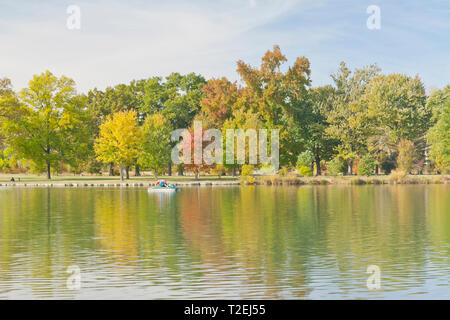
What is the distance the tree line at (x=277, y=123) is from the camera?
84.1 m

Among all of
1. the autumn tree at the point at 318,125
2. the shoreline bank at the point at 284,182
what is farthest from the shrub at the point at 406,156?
the autumn tree at the point at 318,125

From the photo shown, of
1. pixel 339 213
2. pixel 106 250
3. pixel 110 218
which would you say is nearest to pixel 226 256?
pixel 106 250

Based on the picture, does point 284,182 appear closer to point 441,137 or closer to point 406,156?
point 406,156

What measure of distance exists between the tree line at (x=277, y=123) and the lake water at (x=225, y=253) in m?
49.1

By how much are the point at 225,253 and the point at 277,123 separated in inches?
2788

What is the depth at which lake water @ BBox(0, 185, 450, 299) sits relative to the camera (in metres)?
14.6

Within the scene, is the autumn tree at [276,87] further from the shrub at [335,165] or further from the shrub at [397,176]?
the shrub at [397,176]

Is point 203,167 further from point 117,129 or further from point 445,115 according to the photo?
point 445,115

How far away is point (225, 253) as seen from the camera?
19828 mm

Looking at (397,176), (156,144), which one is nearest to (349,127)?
(397,176)

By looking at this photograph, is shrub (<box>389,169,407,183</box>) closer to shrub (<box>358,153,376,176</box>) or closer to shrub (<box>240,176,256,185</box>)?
shrub (<box>358,153,376,176</box>)

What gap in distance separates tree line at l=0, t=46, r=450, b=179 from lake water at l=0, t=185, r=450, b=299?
49140mm

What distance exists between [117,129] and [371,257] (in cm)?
6687

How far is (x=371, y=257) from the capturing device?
19062mm
